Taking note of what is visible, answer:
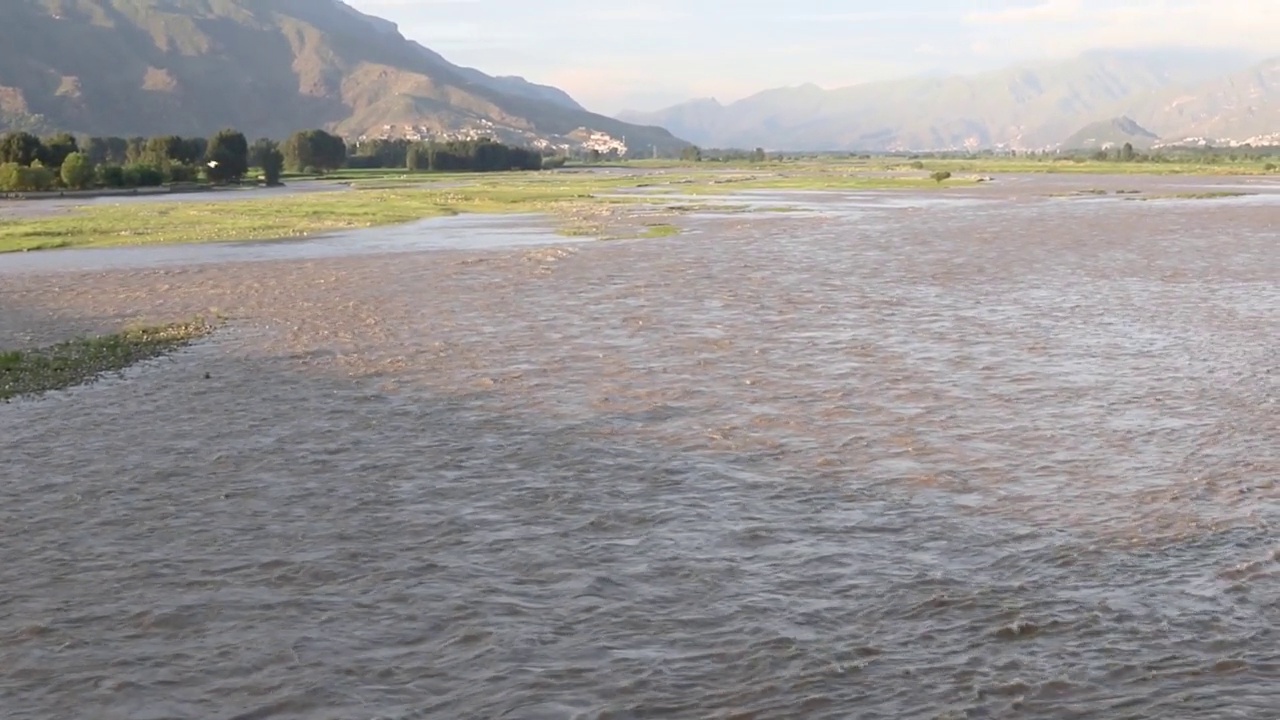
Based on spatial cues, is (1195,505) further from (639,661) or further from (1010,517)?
(639,661)

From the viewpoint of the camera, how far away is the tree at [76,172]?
102 meters

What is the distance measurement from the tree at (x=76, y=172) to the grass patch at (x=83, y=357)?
3272 inches

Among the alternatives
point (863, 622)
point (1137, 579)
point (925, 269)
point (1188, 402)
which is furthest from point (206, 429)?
point (925, 269)

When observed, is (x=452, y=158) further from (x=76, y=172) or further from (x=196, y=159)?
(x=76, y=172)

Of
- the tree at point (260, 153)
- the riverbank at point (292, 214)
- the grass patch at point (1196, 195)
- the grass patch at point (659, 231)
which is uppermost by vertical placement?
the tree at point (260, 153)

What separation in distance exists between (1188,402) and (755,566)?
10111mm

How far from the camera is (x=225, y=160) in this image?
428ft

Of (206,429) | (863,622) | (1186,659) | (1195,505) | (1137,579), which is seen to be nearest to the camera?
(1186,659)

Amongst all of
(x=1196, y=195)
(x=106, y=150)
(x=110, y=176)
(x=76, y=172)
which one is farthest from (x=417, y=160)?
(x=1196, y=195)

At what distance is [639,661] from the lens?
10.2 m

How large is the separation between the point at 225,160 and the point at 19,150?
21.5 metres

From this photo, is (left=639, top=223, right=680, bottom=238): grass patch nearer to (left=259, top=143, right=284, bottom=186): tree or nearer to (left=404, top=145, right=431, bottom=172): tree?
(left=259, top=143, right=284, bottom=186): tree

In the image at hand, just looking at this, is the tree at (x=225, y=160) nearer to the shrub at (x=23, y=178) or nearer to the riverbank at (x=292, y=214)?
the shrub at (x=23, y=178)

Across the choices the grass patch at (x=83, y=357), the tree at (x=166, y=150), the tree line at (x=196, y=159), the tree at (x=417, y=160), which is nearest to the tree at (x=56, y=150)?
the tree line at (x=196, y=159)
